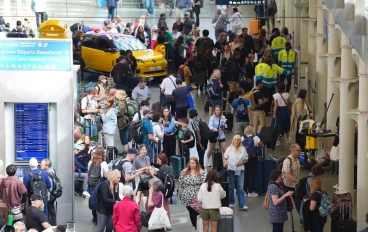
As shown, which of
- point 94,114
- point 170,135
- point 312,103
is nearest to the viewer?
point 170,135

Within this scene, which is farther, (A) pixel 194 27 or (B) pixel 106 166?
(A) pixel 194 27

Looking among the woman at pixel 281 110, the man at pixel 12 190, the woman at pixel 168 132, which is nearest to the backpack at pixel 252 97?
the woman at pixel 281 110

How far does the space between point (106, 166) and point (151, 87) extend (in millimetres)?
15622

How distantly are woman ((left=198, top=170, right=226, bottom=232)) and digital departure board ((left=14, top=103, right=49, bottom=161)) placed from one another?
10.8 feet

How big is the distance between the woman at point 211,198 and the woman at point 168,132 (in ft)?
16.3

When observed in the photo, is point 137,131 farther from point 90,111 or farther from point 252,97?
point 252,97

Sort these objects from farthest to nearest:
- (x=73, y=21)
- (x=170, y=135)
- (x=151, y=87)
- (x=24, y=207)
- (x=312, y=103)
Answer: (x=73, y=21) → (x=151, y=87) → (x=312, y=103) → (x=170, y=135) → (x=24, y=207)

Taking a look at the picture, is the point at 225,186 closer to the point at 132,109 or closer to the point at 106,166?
the point at 106,166

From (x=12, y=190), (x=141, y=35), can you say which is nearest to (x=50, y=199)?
(x=12, y=190)

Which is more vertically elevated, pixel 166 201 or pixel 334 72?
pixel 334 72

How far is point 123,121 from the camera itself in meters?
28.6

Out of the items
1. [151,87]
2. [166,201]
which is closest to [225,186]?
[166,201]

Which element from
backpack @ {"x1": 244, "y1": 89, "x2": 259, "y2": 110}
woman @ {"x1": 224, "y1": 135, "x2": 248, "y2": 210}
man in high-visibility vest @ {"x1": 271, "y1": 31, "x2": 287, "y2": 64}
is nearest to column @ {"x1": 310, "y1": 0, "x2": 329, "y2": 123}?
backpack @ {"x1": 244, "y1": 89, "x2": 259, "y2": 110}

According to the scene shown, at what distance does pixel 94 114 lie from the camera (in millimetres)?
29188
